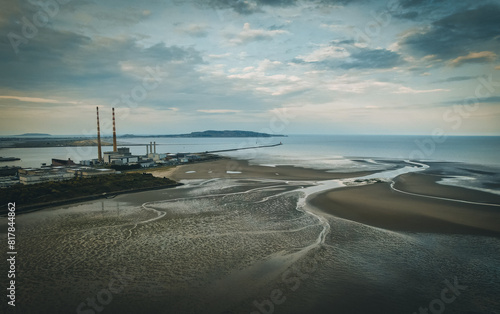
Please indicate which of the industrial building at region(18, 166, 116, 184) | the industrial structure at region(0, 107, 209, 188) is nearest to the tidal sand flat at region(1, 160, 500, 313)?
the industrial building at region(18, 166, 116, 184)

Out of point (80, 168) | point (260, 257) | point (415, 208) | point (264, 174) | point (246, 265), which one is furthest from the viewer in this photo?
point (264, 174)

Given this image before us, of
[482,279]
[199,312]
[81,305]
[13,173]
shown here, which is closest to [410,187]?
[482,279]

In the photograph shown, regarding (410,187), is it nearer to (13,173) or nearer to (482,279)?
(482,279)

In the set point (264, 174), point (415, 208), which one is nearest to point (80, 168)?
point (264, 174)

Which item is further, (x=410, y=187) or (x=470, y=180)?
(x=470, y=180)

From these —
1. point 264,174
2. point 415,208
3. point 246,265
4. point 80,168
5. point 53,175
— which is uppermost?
point 80,168

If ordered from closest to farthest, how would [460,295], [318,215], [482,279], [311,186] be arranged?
[460,295]
[482,279]
[318,215]
[311,186]

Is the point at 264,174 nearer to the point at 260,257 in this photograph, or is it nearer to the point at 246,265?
the point at 260,257
